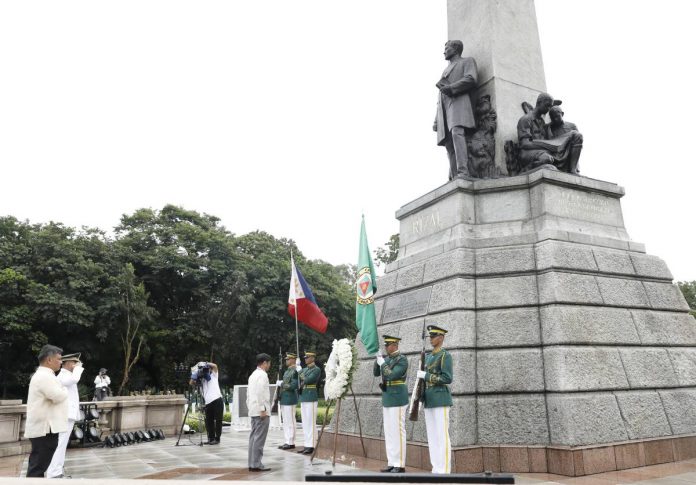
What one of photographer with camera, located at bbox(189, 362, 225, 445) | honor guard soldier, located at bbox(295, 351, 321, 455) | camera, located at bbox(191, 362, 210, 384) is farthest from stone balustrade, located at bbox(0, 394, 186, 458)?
honor guard soldier, located at bbox(295, 351, 321, 455)

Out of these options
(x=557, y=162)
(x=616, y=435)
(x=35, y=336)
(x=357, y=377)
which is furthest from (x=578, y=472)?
(x=35, y=336)

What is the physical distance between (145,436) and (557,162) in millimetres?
11976

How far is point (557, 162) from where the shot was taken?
9.75 meters

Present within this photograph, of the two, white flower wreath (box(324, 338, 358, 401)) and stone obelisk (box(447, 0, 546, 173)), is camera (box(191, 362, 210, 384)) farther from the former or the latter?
stone obelisk (box(447, 0, 546, 173))

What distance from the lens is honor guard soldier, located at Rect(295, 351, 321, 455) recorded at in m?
10.8

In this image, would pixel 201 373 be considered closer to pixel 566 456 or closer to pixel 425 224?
pixel 425 224

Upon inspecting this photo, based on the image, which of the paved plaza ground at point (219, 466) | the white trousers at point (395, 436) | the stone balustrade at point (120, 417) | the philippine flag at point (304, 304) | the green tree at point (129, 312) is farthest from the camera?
the green tree at point (129, 312)

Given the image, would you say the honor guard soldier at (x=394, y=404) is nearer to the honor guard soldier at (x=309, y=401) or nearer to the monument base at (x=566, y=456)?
the monument base at (x=566, y=456)

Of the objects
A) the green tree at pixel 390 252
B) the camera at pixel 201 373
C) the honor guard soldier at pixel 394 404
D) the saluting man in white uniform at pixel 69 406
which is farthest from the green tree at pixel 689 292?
the saluting man in white uniform at pixel 69 406

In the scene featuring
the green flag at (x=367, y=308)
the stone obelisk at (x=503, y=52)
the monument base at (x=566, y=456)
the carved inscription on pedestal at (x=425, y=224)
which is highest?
the stone obelisk at (x=503, y=52)

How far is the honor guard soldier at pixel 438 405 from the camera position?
6879mm

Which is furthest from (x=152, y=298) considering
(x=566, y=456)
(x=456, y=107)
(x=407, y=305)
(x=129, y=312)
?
(x=566, y=456)

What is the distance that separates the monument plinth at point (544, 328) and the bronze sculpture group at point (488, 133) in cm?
54

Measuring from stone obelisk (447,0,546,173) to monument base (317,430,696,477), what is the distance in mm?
4931
